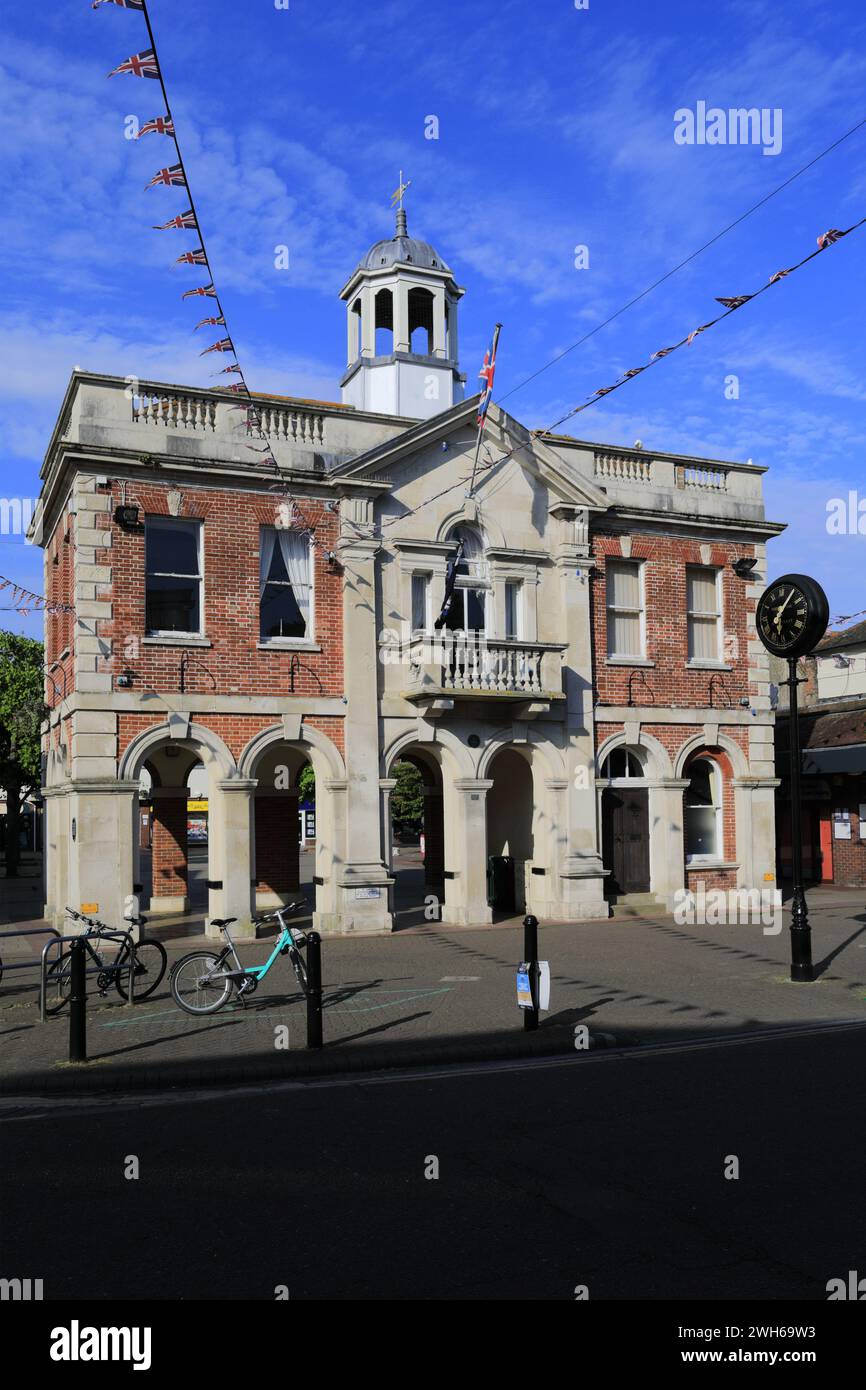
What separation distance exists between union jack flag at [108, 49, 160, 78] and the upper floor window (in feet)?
35.2

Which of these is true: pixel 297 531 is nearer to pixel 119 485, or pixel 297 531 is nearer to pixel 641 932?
pixel 119 485

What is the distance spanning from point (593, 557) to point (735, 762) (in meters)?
5.28

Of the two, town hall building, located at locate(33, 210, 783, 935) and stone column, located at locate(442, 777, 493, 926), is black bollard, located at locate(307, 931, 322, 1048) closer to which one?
town hall building, located at locate(33, 210, 783, 935)

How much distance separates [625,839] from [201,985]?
12.3 metres

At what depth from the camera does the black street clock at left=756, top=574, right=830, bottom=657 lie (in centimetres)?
1495

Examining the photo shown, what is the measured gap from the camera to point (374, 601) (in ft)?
66.6

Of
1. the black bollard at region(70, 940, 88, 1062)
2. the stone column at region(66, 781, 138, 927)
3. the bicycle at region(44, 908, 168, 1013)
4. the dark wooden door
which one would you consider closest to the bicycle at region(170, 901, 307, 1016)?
the bicycle at region(44, 908, 168, 1013)

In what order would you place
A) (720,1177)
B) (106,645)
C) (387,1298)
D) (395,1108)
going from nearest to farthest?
(387,1298) < (720,1177) < (395,1108) < (106,645)

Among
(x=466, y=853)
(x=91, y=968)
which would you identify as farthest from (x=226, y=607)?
(x=91, y=968)

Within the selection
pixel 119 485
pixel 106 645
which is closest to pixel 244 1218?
pixel 106 645

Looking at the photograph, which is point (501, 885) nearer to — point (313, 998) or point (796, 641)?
point (796, 641)

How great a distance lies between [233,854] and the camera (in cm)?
1888

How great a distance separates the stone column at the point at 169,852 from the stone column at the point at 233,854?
5746 millimetres

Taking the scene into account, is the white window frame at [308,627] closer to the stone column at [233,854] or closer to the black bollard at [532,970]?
the stone column at [233,854]
